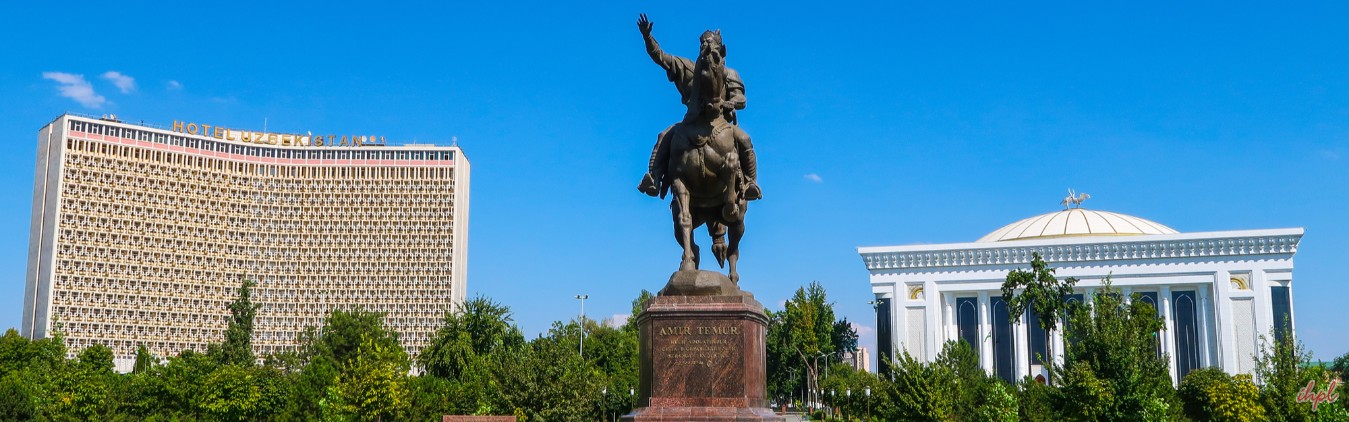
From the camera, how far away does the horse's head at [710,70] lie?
15344mm

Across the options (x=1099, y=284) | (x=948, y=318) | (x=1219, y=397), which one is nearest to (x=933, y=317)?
(x=948, y=318)

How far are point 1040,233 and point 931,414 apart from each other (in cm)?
7154

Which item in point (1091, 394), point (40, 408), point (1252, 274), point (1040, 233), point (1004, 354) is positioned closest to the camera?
point (1091, 394)

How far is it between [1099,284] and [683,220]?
83250mm

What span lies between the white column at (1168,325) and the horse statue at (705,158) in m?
81.7

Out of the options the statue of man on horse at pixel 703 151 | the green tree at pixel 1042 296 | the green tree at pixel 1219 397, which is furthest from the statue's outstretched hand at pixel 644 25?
the green tree at pixel 1042 296

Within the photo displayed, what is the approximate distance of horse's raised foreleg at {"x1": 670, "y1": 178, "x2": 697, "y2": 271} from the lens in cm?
1584

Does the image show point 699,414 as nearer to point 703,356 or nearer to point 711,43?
point 703,356

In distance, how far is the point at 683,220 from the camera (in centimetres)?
1593

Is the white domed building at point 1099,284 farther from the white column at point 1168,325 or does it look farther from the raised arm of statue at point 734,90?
the raised arm of statue at point 734,90

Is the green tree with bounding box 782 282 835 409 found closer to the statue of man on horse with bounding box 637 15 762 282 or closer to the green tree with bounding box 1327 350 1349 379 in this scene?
the green tree with bounding box 1327 350 1349 379

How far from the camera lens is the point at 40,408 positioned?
5300 cm

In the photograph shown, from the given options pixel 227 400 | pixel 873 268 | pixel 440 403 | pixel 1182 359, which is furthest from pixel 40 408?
pixel 1182 359

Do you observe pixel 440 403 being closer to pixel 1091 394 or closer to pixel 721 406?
pixel 1091 394
